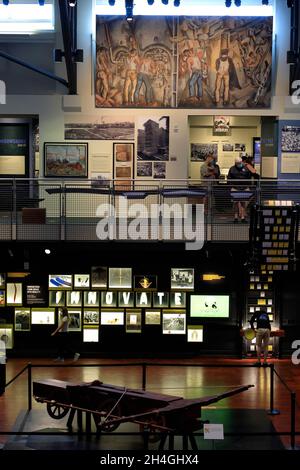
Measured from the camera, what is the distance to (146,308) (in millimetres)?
20469

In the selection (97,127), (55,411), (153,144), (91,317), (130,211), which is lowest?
(55,411)

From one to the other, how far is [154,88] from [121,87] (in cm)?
87

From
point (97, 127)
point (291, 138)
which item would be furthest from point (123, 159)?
point (291, 138)

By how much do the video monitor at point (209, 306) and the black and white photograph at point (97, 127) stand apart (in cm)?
479

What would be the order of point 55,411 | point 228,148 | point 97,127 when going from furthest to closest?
point 228,148
point 97,127
point 55,411

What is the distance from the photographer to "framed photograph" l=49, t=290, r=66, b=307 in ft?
67.0

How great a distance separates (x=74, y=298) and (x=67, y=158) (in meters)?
3.71

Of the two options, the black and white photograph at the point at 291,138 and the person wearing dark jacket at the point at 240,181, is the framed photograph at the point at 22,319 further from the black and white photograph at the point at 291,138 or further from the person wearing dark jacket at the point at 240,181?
the black and white photograph at the point at 291,138

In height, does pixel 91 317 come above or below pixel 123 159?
below

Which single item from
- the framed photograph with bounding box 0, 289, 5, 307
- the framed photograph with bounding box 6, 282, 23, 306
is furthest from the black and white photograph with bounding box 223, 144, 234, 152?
the framed photograph with bounding box 0, 289, 5, 307

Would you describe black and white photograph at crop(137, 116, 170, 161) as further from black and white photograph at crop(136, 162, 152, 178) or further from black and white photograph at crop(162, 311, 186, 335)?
black and white photograph at crop(162, 311, 186, 335)

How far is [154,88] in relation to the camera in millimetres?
20656

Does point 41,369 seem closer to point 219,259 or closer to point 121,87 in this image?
point 219,259

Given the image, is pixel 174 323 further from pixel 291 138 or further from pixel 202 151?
pixel 291 138
